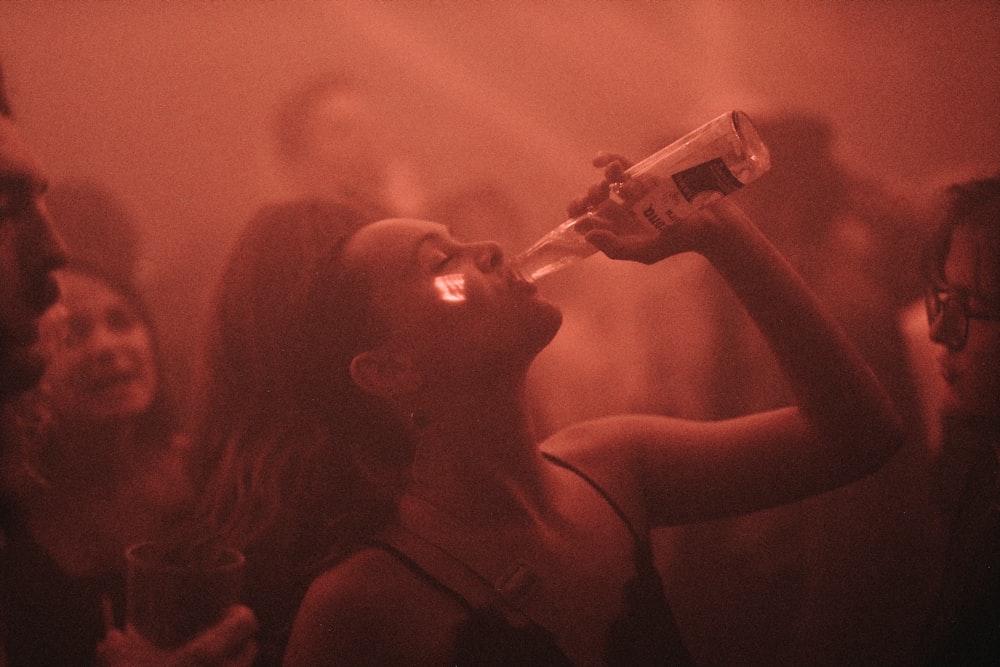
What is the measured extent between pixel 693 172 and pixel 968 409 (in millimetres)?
707

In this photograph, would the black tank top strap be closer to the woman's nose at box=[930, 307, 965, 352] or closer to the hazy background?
the hazy background

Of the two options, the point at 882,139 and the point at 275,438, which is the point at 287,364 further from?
the point at 882,139

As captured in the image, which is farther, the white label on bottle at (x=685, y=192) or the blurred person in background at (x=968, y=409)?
the blurred person in background at (x=968, y=409)

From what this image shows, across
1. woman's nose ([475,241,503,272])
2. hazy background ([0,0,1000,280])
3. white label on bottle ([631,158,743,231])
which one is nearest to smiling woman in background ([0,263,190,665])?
hazy background ([0,0,1000,280])

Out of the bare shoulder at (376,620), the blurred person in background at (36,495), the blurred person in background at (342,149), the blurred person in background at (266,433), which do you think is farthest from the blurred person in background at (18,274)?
the bare shoulder at (376,620)

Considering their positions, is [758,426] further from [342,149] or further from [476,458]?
[342,149]

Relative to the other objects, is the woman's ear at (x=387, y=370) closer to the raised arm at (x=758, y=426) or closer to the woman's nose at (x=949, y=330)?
the raised arm at (x=758, y=426)

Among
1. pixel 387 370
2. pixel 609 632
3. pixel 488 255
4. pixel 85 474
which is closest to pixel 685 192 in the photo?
pixel 488 255

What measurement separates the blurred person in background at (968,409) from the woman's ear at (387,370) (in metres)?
0.92

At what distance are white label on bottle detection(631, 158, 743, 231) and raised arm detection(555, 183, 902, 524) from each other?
0.22 feet

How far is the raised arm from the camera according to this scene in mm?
1234

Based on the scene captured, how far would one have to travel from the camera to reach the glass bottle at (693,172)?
→ 3.59ft

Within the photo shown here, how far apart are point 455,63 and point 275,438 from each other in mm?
744

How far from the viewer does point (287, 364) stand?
1232 millimetres
